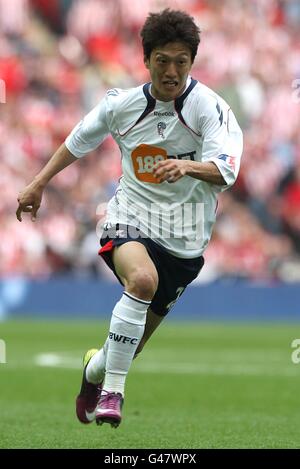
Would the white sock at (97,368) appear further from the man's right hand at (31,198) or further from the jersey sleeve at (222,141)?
the jersey sleeve at (222,141)

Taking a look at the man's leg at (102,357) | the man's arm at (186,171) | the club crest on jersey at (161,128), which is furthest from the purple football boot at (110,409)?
the club crest on jersey at (161,128)

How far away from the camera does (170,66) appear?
20.9ft

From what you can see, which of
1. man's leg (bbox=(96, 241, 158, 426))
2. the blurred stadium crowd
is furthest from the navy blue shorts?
the blurred stadium crowd

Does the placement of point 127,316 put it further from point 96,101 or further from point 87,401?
point 96,101

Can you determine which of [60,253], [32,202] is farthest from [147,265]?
[60,253]

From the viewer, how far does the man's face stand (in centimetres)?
634

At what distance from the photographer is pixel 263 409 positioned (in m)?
9.21

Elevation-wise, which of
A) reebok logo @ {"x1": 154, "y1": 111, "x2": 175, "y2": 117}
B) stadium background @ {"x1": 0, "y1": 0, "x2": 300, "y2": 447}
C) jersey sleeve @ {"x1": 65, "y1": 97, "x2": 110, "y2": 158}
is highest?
reebok logo @ {"x1": 154, "y1": 111, "x2": 175, "y2": 117}

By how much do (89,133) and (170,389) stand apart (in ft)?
14.8

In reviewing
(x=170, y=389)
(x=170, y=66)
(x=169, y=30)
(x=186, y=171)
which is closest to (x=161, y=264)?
(x=186, y=171)

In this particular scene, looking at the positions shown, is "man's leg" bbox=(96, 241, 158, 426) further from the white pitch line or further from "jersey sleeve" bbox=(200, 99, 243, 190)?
the white pitch line

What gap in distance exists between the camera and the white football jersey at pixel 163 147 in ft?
21.8

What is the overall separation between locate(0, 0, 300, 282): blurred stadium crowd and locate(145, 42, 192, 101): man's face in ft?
44.6
